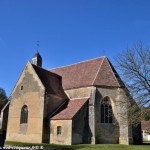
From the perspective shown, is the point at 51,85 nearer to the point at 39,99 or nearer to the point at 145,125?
the point at 39,99

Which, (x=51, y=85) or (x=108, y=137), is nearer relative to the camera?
(x=108, y=137)

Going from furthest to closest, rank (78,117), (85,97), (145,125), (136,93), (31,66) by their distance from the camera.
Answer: (145,125), (31,66), (85,97), (78,117), (136,93)

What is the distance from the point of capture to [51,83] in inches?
1334

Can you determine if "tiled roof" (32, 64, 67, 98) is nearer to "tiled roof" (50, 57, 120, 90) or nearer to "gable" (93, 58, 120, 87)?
"tiled roof" (50, 57, 120, 90)

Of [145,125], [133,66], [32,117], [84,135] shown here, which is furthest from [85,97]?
[145,125]

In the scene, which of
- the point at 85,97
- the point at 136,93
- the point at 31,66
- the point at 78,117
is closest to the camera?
the point at 136,93

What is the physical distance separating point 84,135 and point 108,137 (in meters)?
3.12

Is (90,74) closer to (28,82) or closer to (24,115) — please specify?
(28,82)

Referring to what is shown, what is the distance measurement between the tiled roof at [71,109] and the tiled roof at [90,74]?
2475mm

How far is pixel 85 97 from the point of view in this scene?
31.4m

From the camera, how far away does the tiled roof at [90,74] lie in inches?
1251

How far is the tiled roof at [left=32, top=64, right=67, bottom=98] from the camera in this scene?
32.6 m

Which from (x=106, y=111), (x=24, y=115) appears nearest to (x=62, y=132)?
(x=106, y=111)

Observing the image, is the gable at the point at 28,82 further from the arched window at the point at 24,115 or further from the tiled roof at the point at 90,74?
the tiled roof at the point at 90,74
